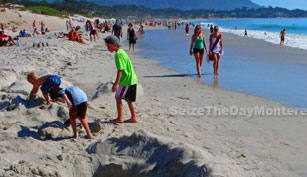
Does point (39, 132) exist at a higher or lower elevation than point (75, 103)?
lower

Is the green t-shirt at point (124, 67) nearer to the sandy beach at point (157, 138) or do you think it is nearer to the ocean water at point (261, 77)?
the sandy beach at point (157, 138)

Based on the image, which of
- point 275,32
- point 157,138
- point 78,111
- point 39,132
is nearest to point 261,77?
point 157,138

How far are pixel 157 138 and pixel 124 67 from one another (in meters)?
1.48

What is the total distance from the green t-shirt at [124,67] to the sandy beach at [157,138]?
2.32 ft

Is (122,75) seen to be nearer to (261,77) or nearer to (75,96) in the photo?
(75,96)

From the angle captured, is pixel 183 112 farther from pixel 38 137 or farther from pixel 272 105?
pixel 38 137

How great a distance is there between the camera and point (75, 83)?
7.68m

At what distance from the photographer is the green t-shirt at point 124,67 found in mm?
4551

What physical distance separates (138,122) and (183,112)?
3.38ft

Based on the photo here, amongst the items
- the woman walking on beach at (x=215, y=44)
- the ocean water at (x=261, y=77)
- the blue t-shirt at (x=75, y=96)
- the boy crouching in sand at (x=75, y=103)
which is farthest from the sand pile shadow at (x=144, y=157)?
the woman walking on beach at (x=215, y=44)

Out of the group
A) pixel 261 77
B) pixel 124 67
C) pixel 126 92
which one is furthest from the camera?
pixel 261 77

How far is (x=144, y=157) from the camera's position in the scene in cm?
337

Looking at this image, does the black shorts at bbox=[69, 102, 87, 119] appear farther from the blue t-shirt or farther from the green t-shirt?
the green t-shirt

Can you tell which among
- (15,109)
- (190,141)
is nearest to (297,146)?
(190,141)
